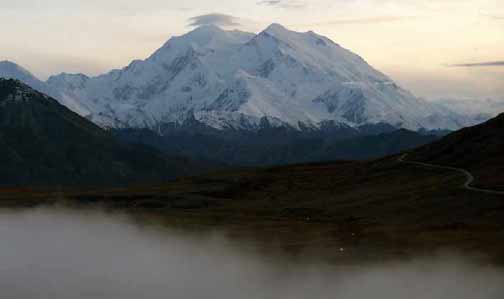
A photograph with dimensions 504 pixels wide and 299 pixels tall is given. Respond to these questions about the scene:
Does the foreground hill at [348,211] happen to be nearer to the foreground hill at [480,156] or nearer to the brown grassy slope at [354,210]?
the brown grassy slope at [354,210]

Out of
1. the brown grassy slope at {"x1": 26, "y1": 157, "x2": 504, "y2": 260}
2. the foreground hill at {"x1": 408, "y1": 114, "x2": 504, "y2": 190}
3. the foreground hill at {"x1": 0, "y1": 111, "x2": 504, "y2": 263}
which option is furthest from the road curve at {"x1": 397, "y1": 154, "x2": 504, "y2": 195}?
the brown grassy slope at {"x1": 26, "y1": 157, "x2": 504, "y2": 260}

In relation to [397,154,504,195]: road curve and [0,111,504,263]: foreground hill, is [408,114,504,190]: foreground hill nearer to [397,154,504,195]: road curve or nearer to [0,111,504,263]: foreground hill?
[397,154,504,195]: road curve

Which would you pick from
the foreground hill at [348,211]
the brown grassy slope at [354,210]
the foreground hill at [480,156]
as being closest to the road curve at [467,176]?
the foreground hill at [480,156]

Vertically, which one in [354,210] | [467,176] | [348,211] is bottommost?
[348,211]

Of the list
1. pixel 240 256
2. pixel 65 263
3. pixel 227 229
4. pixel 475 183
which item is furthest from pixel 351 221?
Answer: pixel 65 263

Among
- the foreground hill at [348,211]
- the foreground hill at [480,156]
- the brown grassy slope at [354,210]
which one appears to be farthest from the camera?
the foreground hill at [480,156]

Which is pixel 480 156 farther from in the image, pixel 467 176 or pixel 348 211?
pixel 348 211

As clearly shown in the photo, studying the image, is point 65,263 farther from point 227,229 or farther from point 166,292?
point 227,229

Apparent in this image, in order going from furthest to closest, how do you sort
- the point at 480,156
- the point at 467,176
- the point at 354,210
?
the point at 480,156 → the point at 467,176 → the point at 354,210

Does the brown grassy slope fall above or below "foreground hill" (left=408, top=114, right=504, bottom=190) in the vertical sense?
below

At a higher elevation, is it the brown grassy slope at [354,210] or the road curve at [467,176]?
the road curve at [467,176]

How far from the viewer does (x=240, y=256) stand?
304ft

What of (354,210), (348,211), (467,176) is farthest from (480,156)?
(348,211)

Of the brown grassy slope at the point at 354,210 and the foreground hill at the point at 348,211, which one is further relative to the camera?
the brown grassy slope at the point at 354,210
